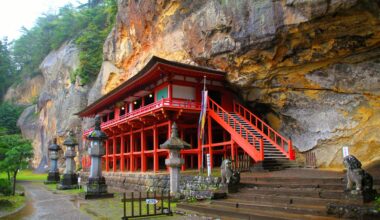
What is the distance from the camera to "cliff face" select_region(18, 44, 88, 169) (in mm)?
42469

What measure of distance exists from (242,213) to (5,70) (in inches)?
2677

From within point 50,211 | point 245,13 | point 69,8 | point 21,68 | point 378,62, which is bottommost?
point 50,211

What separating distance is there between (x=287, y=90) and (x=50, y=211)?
47.1 feet

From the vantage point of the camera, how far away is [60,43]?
53531 mm

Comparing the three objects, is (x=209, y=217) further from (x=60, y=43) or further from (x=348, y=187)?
(x=60, y=43)

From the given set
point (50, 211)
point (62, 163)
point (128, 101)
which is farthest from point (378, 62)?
point (62, 163)

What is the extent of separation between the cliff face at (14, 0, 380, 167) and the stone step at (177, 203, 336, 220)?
10.3 metres

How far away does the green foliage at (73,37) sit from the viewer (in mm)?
43781

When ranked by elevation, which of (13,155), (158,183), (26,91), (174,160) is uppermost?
(26,91)

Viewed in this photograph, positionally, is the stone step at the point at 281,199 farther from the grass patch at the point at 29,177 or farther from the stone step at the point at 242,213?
the grass patch at the point at 29,177

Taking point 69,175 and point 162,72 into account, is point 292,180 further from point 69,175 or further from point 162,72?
point 69,175

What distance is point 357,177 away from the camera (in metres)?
8.15

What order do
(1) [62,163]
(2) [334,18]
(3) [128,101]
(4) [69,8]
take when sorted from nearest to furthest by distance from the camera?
(2) [334,18] → (3) [128,101] → (1) [62,163] → (4) [69,8]

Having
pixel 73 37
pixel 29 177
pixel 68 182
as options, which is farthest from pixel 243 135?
pixel 73 37
